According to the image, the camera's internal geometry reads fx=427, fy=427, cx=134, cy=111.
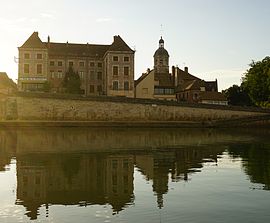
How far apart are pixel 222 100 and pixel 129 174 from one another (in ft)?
218

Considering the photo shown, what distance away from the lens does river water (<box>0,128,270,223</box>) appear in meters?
11.1

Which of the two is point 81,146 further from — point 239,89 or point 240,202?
point 239,89

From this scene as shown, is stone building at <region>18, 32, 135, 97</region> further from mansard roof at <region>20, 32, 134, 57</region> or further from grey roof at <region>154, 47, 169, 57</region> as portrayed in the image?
grey roof at <region>154, 47, 169, 57</region>

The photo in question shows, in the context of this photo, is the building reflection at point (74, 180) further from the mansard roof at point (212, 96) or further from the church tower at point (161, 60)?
the church tower at point (161, 60)

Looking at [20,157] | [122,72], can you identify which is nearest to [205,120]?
[122,72]

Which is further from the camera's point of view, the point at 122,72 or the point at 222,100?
the point at 222,100

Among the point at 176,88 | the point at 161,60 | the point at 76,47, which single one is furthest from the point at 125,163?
the point at 161,60

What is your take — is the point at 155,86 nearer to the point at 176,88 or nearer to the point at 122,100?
the point at 176,88

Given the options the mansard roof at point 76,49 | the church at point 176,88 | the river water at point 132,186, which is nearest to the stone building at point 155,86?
the church at point 176,88

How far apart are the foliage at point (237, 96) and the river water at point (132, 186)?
2483 inches

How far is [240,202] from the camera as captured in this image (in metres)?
12.5

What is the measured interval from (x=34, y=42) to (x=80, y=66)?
8.67 m

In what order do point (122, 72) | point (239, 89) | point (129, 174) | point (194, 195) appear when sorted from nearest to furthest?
point (194, 195) < point (129, 174) < point (122, 72) < point (239, 89)

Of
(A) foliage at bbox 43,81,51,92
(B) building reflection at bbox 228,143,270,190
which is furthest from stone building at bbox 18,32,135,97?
(B) building reflection at bbox 228,143,270,190
